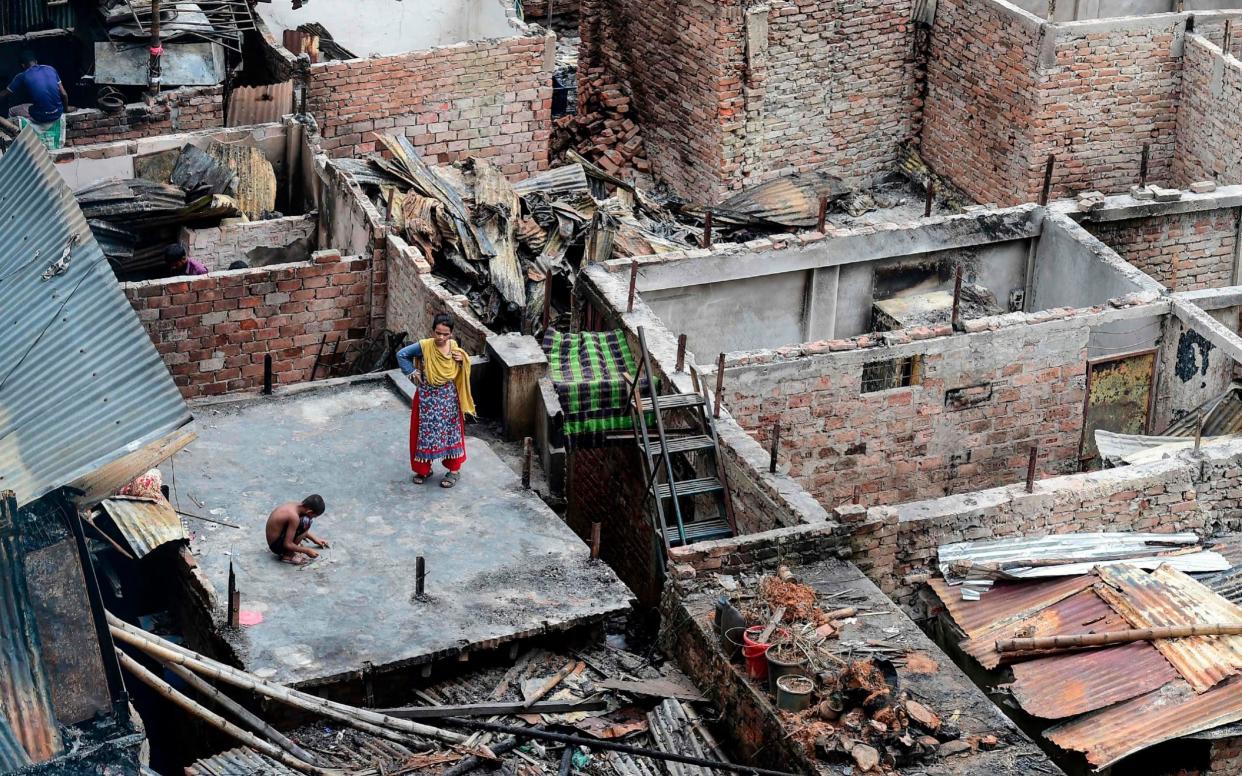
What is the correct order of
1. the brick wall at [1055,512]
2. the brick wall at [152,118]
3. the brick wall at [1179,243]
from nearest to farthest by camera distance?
1. the brick wall at [1055,512]
2. the brick wall at [1179,243]
3. the brick wall at [152,118]

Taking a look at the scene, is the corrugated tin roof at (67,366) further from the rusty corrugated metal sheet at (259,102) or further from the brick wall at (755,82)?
the brick wall at (755,82)

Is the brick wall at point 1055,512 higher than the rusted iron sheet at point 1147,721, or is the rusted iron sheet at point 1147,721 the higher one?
the brick wall at point 1055,512

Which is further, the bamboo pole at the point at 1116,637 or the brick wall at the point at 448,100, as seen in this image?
the brick wall at the point at 448,100

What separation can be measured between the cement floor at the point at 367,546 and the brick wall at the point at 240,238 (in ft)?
9.22

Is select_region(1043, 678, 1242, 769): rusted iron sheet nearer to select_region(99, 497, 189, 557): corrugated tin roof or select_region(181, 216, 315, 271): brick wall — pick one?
select_region(99, 497, 189, 557): corrugated tin roof

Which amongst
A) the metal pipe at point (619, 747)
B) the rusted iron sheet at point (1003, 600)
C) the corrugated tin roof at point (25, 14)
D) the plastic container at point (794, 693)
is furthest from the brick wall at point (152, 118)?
the plastic container at point (794, 693)

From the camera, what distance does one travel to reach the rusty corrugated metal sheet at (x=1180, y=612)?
1274 centimetres

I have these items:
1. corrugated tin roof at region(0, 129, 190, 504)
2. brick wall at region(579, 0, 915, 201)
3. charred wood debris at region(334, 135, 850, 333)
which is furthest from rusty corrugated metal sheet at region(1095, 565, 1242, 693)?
brick wall at region(579, 0, 915, 201)

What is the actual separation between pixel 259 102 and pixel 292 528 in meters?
Result: 7.98

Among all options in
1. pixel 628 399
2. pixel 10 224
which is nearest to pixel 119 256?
pixel 10 224

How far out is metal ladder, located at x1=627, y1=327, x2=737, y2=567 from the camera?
1452 cm

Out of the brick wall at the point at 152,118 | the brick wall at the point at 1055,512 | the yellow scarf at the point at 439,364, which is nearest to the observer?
the brick wall at the point at 1055,512

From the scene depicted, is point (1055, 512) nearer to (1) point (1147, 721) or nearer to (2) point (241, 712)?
(1) point (1147, 721)

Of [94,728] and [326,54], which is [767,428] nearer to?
[94,728]
